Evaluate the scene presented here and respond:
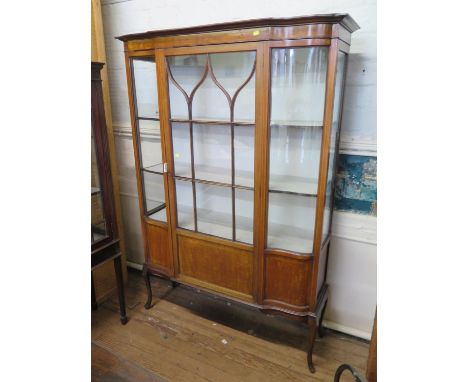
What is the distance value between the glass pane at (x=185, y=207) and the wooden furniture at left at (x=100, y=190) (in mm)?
391

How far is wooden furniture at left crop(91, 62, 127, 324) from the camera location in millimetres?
1695

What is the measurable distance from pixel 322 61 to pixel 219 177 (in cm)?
79

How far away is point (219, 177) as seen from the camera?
1.82 m

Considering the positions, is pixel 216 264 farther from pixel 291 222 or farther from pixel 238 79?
pixel 238 79

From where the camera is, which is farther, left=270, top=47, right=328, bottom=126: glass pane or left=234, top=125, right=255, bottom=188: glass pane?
left=234, top=125, right=255, bottom=188: glass pane

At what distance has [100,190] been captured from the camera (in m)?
1.82

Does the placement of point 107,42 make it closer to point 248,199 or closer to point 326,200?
point 248,199

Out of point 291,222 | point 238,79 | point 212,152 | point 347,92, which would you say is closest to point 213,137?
point 212,152

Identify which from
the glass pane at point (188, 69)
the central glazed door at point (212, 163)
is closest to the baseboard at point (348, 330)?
the central glazed door at point (212, 163)

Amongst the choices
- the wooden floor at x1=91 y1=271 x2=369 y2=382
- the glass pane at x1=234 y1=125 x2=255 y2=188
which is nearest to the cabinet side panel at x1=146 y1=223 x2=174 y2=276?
the wooden floor at x1=91 y1=271 x2=369 y2=382

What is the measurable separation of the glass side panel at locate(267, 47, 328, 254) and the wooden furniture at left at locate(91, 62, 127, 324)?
93 cm

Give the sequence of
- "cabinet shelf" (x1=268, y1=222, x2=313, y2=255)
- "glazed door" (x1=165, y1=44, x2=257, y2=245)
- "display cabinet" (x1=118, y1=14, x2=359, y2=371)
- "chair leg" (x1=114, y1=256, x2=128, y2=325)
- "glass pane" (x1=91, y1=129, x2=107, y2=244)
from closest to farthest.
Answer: "display cabinet" (x1=118, y1=14, x2=359, y2=371) < "glazed door" (x1=165, y1=44, x2=257, y2=245) < "cabinet shelf" (x1=268, y1=222, x2=313, y2=255) < "glass pane" (x1=91, y1=129, x2=107, y2=244) < "chair leg" (x1=114, y1=256, x2=128, y2=325)

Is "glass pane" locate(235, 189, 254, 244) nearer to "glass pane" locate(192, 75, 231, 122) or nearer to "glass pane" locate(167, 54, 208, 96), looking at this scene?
"glass pane" locate(192, 75, 231, 122)
